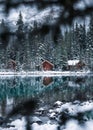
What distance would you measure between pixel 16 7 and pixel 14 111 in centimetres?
41

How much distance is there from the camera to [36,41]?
135 centimetres

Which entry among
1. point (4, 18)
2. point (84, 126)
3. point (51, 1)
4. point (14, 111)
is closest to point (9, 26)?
point (4, 18)

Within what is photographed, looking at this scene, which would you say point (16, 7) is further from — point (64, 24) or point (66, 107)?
point (66, 107)

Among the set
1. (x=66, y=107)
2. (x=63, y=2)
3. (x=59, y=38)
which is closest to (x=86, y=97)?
(x=66, y=107)

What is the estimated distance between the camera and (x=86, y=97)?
1479mm

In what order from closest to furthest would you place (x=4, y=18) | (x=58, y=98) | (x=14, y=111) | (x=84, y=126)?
1. (x=4, y=18)
2. (x=14, y=111)
3. (x=84, y=126)
4. (x=58, y=98)

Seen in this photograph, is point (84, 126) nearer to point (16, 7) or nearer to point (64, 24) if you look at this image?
point (64, 24)

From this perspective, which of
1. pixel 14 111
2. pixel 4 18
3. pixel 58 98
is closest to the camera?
pixel 4 18

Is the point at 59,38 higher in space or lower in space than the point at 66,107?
higher

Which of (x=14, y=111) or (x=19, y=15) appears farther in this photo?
(x=14, y=111)

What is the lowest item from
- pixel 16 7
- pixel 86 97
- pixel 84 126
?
pixel 84 126

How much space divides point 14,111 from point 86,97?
11.4 inches

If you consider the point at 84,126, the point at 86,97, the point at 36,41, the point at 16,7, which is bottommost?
the point at 84,126

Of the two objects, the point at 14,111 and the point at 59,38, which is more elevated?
the point at 59,38
